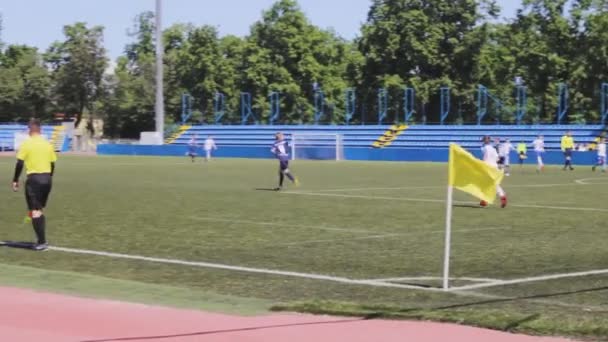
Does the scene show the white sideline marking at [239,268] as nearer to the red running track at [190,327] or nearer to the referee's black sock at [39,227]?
the referee's black sock at [39,227]

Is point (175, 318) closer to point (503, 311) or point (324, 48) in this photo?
point (503, 311)

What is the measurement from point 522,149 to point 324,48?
4515 centimetres

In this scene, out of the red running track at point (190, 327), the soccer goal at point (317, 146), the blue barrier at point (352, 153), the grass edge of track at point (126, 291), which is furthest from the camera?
the soccer goal at point (317, 146)

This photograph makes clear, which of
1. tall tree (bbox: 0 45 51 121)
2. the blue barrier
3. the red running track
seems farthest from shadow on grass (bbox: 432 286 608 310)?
Result: tall tree (bbox: 0 45 51 121)

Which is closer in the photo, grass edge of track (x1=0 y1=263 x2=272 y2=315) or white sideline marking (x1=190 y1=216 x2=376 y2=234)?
grass edge of track (x1=0 y1=263 x2=272 y2=315)

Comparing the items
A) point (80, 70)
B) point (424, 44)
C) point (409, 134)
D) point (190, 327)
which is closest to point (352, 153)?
point (409, 134)

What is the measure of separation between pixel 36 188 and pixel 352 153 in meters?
51.7

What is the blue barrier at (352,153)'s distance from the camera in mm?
57438

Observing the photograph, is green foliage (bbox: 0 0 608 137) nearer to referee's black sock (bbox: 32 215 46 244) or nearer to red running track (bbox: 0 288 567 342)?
referee's black sock (bbox: 32 215 46 244)

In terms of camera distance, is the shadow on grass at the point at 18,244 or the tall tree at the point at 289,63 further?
the tall tree at the point at 289,63

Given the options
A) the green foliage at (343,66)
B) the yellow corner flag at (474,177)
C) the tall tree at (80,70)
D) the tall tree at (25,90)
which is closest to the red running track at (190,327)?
the yellow corner flag at (474,177)

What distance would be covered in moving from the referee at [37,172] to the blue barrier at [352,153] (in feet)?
142

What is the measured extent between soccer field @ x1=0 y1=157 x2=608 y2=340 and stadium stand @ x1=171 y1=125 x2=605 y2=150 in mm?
32185

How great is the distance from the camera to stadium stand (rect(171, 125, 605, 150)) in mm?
62531
